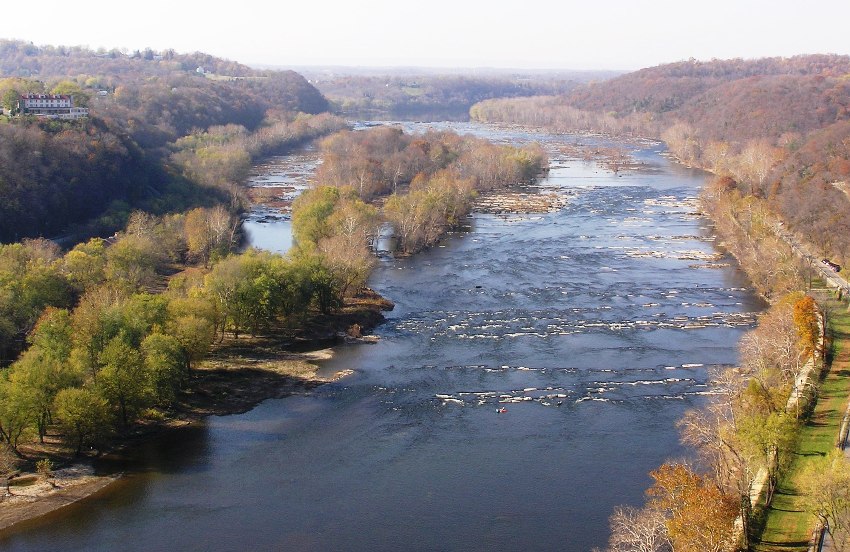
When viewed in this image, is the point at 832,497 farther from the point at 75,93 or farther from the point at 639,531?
the point at 75,93

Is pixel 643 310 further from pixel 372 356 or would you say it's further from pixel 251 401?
pixel 251 401

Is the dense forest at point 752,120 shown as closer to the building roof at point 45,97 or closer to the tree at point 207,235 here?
the tree at point 207,235

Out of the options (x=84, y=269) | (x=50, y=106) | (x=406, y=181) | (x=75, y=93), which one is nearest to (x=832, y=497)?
(x=84, y=269)

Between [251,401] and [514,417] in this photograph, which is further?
[251,401]

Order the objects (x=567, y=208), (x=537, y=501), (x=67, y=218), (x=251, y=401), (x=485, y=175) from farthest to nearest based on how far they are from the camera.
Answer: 1. (x=485, y=175)
2. (x=567, y=208)
3. (x=67, y=218)
4. (x=251, y=401)
5. (x=537, y=501)

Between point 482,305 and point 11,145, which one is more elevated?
point 11,145

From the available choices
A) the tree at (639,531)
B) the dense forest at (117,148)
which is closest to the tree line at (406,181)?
the dense forest at (117,148)

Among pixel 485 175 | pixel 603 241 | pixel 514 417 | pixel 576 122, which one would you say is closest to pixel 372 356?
pixel 514 417

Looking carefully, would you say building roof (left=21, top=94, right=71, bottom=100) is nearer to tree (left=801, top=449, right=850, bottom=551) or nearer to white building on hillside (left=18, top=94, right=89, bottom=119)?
white building on hillside (left=18, top=94, right=89, bottom=119)
